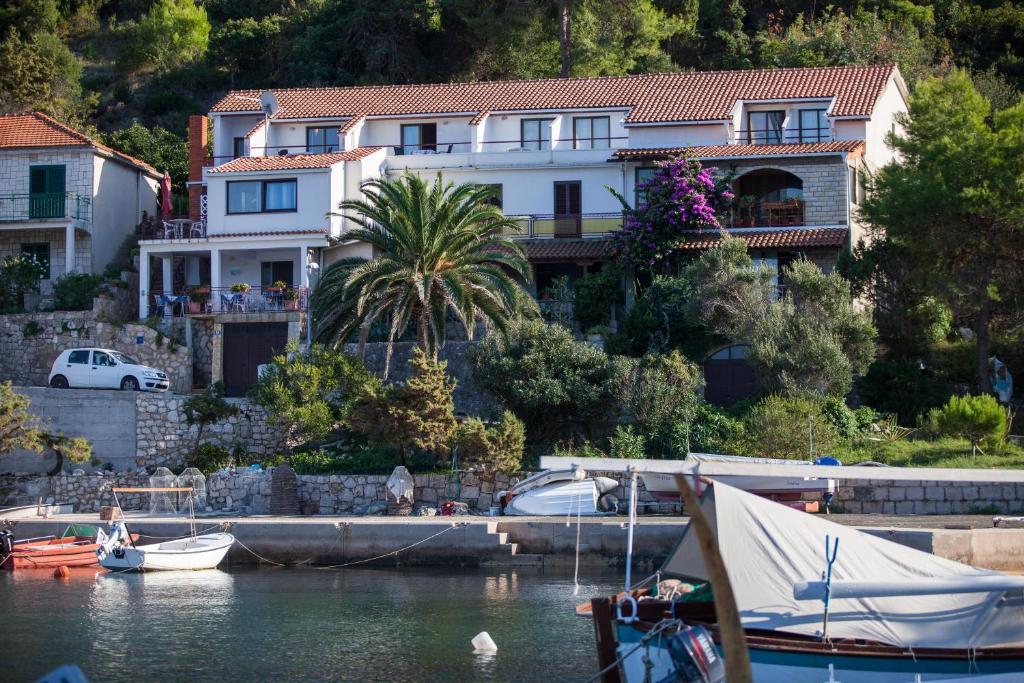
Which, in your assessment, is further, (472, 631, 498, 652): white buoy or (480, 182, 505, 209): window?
(480, 182, 505, 209): window

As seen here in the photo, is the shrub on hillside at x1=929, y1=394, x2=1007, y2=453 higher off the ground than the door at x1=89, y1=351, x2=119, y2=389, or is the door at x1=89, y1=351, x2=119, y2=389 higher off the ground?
the door at x1=89, y1=351, x2=119, y2=389

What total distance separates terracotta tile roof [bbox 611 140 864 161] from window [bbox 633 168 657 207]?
61 cm

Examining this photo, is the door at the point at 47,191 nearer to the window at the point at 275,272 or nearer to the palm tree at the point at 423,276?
the window at the point at 275,272

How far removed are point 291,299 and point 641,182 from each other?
44.1 feet

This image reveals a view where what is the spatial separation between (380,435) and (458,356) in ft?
20.6

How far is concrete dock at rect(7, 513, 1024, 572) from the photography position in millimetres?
31562

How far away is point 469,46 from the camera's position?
220 ft

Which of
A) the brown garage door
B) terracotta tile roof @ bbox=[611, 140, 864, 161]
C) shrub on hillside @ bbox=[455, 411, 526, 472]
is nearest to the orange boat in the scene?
shrub on hillside @ bbox=[455, 411, 526, 472]

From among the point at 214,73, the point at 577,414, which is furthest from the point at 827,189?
the point at 214,73

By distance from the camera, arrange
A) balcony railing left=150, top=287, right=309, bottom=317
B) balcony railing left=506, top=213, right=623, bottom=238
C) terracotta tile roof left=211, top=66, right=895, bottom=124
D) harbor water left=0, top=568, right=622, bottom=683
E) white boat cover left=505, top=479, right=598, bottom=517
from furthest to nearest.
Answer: terracotta tile roof left=211, top=66, right=895, bottom=124 → balcony railing left=506, top=213, right=623, bottom=238 → balcony railing left=150, top=287, right=309, bottom=317 → white boat cover left=505, top=479, right=598, bottom=517 → harbor water left=0, top=568, right=622, bottom=683

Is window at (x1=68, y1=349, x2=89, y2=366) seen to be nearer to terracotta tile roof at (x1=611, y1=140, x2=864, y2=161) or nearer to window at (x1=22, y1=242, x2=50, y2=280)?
window at (x1=22, y1=242, x2=50, y2=280)

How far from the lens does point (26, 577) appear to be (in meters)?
32.7

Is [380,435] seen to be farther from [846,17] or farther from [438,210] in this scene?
[846,17]

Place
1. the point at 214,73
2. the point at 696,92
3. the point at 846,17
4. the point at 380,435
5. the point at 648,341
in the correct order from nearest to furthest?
the point at 380,435, the point at 648,341, the point at 696,92, the point at 846,17, the point at 214,73
